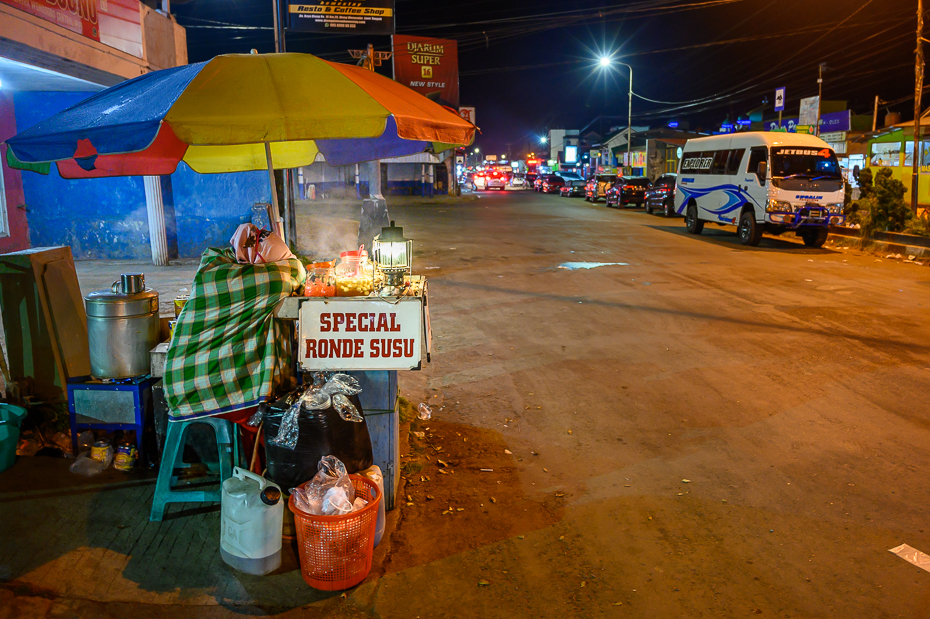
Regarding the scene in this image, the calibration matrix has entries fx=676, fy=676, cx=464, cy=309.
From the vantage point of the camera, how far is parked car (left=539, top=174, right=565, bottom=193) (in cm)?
5078

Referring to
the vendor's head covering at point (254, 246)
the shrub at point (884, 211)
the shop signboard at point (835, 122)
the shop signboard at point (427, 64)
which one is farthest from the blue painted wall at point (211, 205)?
the shop signboard at point (835, 122)

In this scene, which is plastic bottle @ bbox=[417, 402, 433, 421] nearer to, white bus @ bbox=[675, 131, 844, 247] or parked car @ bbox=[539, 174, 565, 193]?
white bus @ bbox=[675, 131, 844, 247]

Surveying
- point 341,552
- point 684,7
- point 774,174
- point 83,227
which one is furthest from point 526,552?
point 684,7

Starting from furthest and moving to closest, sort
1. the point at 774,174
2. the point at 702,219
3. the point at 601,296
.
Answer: the point at 702,219 < the point at 774,174 < the point at 601,296

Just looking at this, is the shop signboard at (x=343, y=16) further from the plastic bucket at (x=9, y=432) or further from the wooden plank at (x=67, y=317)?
the plastic bucket at (x=9, y=432)

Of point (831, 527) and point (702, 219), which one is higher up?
point (702, 219)

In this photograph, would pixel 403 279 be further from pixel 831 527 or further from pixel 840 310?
pixel 840 310

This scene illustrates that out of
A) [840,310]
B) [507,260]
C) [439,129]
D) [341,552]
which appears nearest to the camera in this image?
[341,552]

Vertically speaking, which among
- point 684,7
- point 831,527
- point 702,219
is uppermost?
point 684,7

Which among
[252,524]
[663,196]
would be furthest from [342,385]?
[663,196]

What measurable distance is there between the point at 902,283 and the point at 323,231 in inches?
597

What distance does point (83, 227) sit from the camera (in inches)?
513

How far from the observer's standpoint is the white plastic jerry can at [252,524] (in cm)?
352

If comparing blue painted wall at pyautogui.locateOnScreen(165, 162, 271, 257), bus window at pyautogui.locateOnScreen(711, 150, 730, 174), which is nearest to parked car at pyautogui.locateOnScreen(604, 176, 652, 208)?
bus window at pyautogui.locateOnScreen(711, 150, 730, 174)
